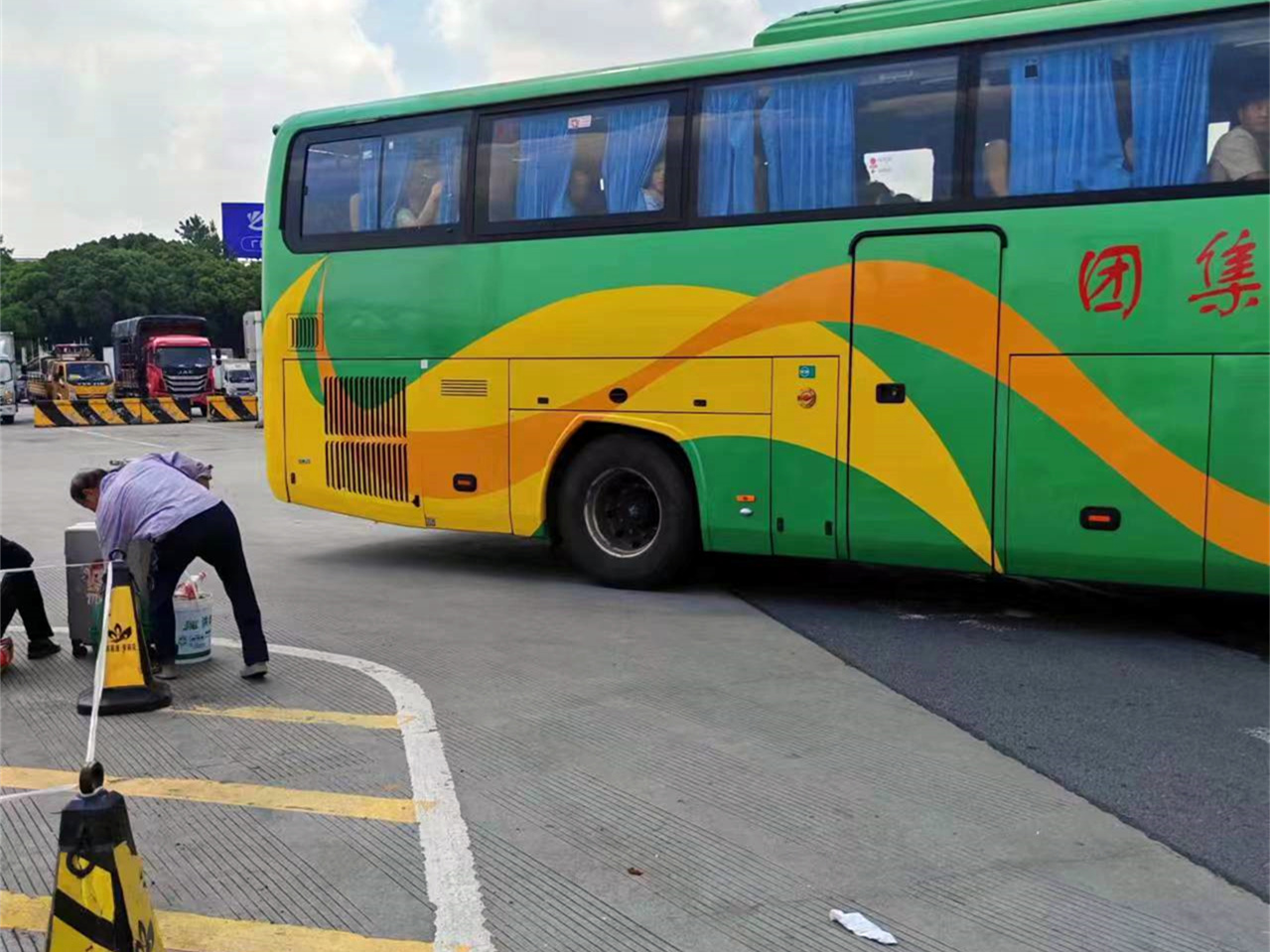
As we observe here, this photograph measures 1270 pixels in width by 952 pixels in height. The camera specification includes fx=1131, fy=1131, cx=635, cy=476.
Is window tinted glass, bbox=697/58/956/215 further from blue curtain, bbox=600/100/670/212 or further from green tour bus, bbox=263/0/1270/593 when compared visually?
blue curtain, bbox=600/100/670/212

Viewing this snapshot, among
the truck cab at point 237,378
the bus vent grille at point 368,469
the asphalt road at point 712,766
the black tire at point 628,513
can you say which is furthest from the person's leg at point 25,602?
the truck cab at point 237,378

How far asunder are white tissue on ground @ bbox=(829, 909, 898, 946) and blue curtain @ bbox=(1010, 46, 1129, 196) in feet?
16.0

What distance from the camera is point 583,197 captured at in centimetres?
841

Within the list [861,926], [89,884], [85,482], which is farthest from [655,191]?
[89,884]

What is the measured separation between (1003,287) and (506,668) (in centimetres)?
378

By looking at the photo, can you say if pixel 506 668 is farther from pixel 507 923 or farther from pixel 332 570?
pixel 332 570

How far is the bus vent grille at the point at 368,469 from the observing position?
9.40 meters

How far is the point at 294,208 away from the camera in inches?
383

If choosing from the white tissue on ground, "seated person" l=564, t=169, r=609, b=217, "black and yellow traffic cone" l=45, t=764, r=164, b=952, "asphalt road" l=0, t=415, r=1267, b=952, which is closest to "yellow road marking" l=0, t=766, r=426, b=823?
"asphalt road" l=0, t=415, r=1267, b=952

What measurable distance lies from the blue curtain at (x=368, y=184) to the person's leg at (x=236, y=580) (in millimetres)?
4037

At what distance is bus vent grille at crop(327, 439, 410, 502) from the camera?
30.8ft

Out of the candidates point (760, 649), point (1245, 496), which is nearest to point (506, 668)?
point (760, 649)

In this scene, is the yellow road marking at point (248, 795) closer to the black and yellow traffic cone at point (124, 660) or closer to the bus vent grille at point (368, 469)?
the black and yellow traffic cone at point (124, 660)

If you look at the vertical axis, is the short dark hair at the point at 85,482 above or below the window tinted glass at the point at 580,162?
below
